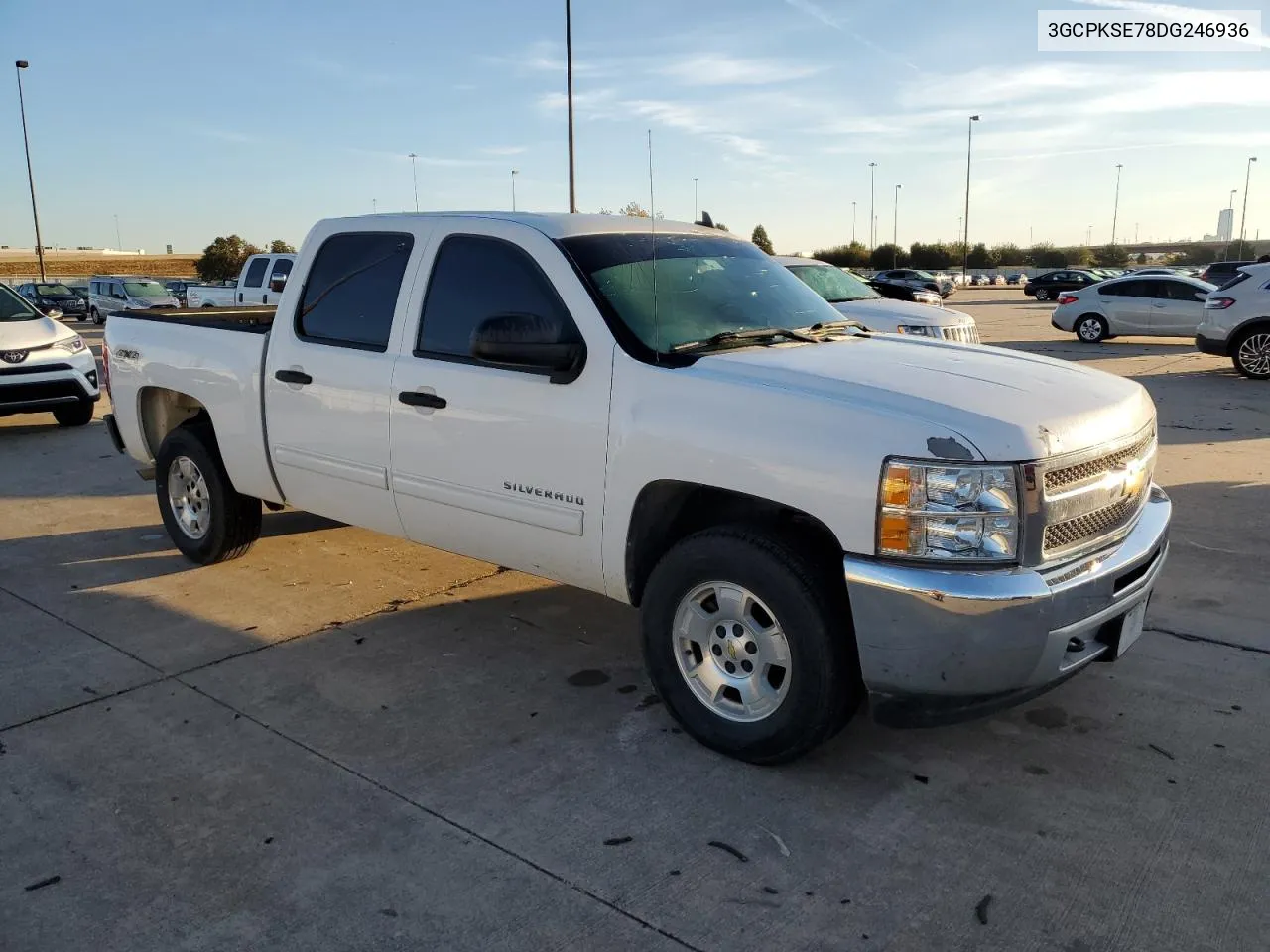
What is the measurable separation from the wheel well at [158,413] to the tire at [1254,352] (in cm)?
1416

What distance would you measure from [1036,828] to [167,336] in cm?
521

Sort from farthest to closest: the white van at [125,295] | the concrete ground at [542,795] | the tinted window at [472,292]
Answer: the white van at [125,295]
the tinted window at [472,292]
the concrete ground at [542,795]

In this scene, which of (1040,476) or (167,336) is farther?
(167,336)

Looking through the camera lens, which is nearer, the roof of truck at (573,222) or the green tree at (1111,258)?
the roof of truck at (573,222)

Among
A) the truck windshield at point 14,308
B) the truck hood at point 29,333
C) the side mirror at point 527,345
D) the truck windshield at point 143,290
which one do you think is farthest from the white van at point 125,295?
the side mirror at point 527,345

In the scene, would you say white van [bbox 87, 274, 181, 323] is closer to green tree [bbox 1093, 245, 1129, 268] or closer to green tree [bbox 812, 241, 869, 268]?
green tree [bbox 812, 241, 869, 268]

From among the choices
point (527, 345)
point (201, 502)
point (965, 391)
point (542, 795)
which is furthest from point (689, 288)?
point (201, 502)

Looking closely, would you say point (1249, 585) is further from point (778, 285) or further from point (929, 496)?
point (929, 496)

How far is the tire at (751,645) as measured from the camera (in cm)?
330

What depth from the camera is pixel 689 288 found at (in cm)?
425

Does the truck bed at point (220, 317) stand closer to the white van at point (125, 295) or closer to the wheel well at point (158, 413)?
the wheel well at point (158, 413)

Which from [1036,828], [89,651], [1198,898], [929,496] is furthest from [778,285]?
[89,651]

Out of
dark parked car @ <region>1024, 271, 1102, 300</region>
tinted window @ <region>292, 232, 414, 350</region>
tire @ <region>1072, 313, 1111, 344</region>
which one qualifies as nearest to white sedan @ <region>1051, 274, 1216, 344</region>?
tire @ <region>1072, 313, 1111, 344</region>

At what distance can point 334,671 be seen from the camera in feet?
14.7
